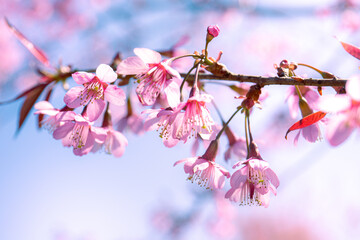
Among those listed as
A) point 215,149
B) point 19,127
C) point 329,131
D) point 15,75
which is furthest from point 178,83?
point 15,75

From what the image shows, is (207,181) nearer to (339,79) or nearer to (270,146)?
(339,79)

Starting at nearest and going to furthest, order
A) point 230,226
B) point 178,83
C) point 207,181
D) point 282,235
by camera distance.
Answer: point 178,83 < point 207,181 < point 230,226 < point 282,235

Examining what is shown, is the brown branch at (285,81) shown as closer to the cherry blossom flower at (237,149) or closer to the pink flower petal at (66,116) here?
the cherry blossom flower at (237,149)

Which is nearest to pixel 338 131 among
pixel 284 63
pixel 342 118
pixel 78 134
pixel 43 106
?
pixel 342 118

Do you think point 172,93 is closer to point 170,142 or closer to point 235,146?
point 170,142

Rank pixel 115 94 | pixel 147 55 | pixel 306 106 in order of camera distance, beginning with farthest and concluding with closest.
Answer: pixel 306 106, pixel 115 94, pixel 147 55

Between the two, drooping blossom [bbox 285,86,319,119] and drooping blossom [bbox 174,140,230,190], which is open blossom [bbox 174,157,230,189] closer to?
drooping blossom [bbox 174,140,230,190]
